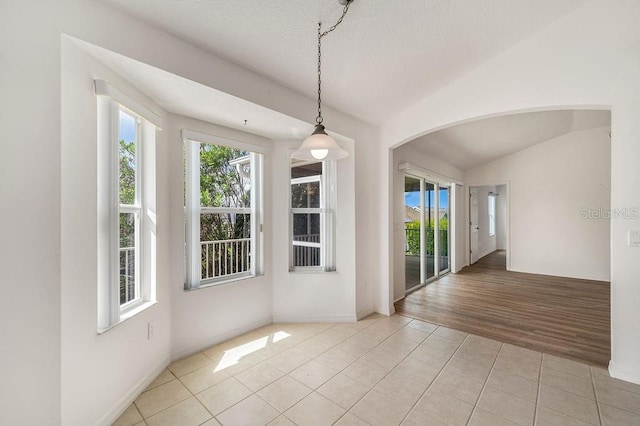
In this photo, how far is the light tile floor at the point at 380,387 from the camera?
5.90 feet

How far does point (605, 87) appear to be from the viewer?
2240 millimetres

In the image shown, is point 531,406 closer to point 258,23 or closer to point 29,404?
point 29,404

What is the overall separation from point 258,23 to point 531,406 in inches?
132

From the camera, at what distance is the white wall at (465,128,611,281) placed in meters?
5.36

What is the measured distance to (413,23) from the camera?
2.12 meters

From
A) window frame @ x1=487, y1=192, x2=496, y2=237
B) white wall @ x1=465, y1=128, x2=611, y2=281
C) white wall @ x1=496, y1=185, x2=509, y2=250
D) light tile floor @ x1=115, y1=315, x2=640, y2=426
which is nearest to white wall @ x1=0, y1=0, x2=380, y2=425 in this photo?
light tile floor @ x1=115, y1=315, x2=640, y2=426

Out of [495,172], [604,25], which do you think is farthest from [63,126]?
[495,172]

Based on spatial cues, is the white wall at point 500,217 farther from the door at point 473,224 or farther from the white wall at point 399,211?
the white wall at point 399,211

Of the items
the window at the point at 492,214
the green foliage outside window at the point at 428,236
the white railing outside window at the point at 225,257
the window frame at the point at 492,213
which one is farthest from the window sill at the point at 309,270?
the window at the point at 492,214

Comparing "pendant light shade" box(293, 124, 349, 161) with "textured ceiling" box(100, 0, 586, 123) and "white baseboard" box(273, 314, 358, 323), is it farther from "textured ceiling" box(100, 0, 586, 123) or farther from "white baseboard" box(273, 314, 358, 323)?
"white baseboard" box(273, 314, 358, 323)

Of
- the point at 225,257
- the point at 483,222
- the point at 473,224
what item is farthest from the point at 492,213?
the point at 225,257

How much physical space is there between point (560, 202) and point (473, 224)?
1.89 metres

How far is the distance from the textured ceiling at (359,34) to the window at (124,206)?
2.27 ft

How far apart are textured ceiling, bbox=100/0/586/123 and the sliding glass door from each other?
2.37 metres
